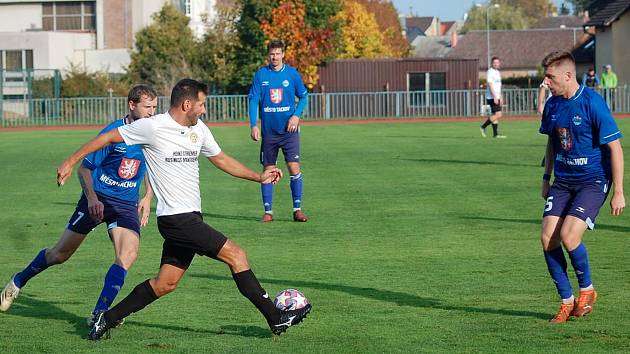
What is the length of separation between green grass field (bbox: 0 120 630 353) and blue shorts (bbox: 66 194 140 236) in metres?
0.69

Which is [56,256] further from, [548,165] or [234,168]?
[548,165]

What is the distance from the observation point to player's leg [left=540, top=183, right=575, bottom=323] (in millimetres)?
8281

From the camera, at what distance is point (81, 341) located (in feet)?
25.9

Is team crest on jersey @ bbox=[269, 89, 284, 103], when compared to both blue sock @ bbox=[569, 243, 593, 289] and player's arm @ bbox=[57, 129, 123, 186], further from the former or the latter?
player's arm @ bbox=[57, 129, 123, 186]

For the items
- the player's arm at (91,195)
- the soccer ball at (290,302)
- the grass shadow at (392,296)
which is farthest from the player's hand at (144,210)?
the grass shadow at (392,296)

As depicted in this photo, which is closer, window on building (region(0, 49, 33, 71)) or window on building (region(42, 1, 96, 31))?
window on building (region(0, 49, 33, 71))

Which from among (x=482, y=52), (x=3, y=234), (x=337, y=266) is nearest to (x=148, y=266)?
(x=337, y=266)

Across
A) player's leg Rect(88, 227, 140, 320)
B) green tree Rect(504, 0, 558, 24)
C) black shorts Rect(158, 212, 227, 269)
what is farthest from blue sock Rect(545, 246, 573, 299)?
green tree Rect(504, 0, 558, 24)

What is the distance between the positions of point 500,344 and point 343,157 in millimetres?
18109

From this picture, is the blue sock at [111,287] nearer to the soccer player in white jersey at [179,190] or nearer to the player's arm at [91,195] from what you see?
the soccer player in white jersey at [179,190]

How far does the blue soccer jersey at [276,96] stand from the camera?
14672 mm

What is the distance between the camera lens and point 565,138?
327 inches

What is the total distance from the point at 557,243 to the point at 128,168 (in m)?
3.27

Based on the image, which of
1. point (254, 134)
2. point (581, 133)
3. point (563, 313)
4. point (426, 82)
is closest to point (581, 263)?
point (563, 313)
